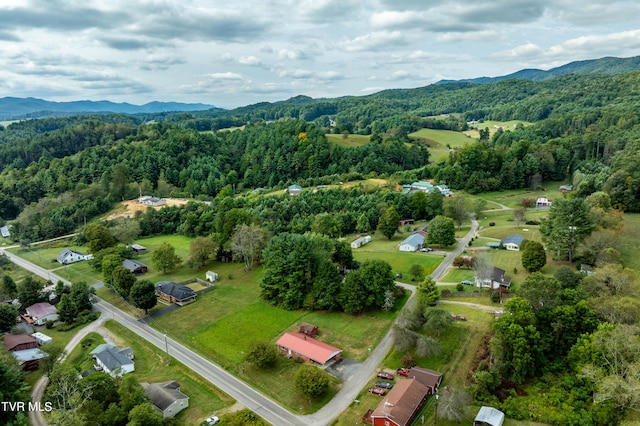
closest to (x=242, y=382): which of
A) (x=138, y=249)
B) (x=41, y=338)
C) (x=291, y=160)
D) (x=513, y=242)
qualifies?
(x=41, y=338)

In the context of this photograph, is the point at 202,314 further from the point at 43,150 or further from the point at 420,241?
the point at 43,150

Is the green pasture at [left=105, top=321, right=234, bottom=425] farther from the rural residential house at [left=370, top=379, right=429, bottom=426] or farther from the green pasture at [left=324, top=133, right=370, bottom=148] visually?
the green pasture at [left=324, top=133, right=370, bottom=148]

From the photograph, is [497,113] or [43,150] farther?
[497,113]

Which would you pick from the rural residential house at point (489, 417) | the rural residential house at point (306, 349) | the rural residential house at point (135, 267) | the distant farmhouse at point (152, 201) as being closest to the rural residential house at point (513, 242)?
the rural residential house at point (306, 349)

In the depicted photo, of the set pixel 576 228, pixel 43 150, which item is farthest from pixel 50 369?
pixel 43 150

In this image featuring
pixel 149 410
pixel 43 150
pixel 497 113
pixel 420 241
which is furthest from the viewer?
pixel 497 113

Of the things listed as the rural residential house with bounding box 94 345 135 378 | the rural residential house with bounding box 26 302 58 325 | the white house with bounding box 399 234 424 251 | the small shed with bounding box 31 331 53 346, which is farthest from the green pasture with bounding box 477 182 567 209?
the small shed with bounding box 31 331 53 346
